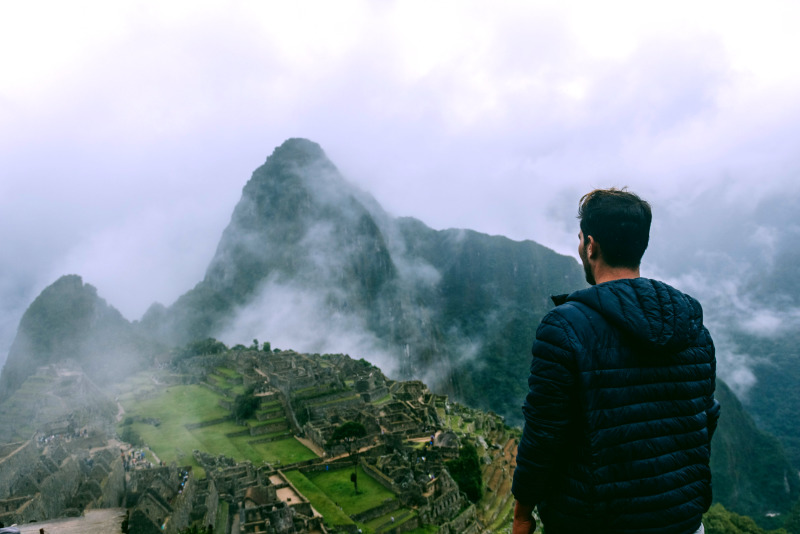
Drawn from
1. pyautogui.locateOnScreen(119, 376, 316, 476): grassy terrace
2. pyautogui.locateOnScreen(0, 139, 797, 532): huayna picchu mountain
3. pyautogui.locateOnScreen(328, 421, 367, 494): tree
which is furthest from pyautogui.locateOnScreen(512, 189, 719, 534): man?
pyautogui.locateOnScreen(0, 139, 797, 532): huayna picchu mountain

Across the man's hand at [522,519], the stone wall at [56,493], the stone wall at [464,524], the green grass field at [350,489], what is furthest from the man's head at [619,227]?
the green grass field at [350,489]

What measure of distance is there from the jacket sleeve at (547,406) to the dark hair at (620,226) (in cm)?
51

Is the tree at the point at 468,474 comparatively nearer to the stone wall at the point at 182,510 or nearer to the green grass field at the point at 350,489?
the green grass field at the point at 350,489

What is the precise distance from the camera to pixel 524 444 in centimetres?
213

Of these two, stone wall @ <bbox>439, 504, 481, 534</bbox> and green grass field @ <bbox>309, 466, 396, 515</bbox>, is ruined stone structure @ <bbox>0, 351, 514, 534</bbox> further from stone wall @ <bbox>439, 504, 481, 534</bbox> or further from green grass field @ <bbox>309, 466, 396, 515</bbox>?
green grass field @ <bbox>309, 466, 396, 515</bbox>

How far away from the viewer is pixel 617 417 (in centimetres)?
204

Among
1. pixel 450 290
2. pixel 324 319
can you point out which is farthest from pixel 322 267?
pixel 450 290

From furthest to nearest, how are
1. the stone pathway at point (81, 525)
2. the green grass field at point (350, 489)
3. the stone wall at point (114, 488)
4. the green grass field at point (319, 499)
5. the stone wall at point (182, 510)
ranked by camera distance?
the green grass field at point (350, 489)
the green grass field at point (319, 499)
the stone wall at point (114, 488)
the stone wall at point (182, 510)
the stone pathway at point (81, 525)

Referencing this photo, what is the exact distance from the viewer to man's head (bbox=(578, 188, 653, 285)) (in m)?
2.35

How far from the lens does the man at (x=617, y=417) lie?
2.01 m

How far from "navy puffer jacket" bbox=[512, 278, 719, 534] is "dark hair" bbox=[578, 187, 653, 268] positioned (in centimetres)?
25

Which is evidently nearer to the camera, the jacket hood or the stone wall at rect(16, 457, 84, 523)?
the jacket hood

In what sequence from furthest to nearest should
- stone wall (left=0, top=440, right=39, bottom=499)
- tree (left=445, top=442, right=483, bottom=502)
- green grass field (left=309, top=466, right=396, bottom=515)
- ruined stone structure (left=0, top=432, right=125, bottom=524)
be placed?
1. tree (left=445, top=442, right=483, bottom=502)
2. green grass field (left=309, top=466, right=396, bottom=515)
3. stone wall (left=0, top=440, right=39, bottom=499)
4. ruined stone structure (left=0, top=432, right=125, bottom=524)

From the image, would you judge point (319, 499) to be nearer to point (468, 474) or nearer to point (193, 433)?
point (468, 474)
